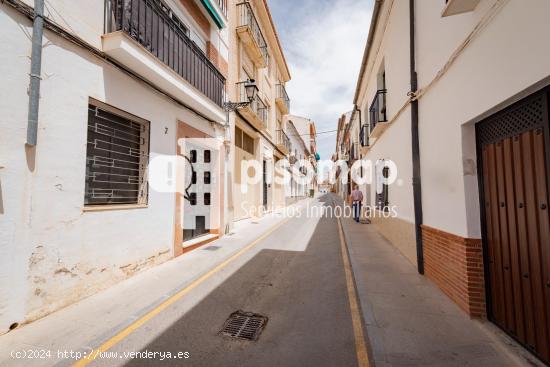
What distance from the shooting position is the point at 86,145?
3.79 metres

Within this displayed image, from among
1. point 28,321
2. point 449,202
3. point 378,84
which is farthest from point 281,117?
point 28,321

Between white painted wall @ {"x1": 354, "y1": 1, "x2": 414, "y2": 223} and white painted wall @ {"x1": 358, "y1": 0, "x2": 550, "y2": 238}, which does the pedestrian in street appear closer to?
white painted wall @ {"x1": 354, "y1": 1, "x2": 414, "y2": 223}

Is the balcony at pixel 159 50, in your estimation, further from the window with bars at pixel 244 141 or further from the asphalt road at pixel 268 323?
→ the asphalt road at pixel 268 323

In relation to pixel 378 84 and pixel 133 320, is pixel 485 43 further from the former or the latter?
pixel 378 84

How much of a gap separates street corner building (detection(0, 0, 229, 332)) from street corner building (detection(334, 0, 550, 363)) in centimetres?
493

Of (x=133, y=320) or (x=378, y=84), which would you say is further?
(x=378, y=84)

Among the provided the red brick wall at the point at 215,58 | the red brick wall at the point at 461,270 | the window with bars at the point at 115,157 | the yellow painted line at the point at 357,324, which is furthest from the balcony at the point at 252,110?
the red brick wall at the point at 461,270

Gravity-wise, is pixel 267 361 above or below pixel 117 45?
below

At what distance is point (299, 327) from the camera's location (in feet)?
9.79

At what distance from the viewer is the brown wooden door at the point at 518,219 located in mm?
2262

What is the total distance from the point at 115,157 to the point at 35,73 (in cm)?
175

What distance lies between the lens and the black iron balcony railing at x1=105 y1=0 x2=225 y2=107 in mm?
4309

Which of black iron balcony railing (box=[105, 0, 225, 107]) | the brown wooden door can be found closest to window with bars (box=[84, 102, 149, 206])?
black iron balcony railing (box=[105, 0, 225, 107])

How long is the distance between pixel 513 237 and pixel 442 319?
1301 mm
